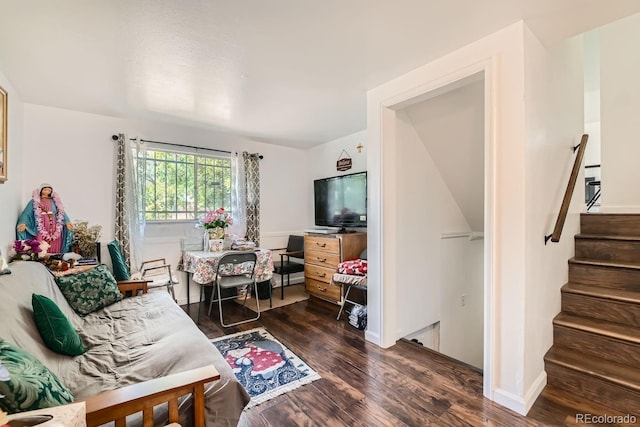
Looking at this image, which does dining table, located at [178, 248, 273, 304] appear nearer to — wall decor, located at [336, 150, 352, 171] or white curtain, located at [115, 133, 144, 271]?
white curtain, located at [115, 133, 144, 271]

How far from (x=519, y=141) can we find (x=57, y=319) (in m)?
2.77

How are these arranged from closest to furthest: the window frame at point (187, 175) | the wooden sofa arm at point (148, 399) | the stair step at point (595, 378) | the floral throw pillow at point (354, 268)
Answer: the wooden sofa arm at point (148, 399), the stair step at point (595, 378), the floral throw pillow at point (354, 268), the window frame at point (187, 175)

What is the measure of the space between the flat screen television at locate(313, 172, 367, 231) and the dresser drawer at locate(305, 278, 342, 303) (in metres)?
0.77

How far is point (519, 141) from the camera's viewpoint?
1719 mm

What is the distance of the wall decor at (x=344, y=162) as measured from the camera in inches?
169

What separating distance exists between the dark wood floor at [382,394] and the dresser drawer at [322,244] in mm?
1094

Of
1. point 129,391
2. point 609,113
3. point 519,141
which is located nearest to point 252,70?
point 519,141

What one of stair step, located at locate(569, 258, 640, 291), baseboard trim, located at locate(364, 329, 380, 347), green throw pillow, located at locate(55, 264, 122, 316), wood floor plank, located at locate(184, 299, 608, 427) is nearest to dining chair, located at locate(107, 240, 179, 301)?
green throw pillow, located at locate(55, 264, 122, 316)

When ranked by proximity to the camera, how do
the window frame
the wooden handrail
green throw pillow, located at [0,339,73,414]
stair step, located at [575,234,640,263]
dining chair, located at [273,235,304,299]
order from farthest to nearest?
dining chair, located at [273,235,304,299] → the window frame → stair step, located at [575,234,640,263] → the wooden handrail → green throw pillow, located at [0,339,73,414]

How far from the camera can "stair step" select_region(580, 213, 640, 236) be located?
2426 mm

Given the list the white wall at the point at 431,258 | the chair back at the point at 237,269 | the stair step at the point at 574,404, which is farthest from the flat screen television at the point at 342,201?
the stair step at the point at 574,404

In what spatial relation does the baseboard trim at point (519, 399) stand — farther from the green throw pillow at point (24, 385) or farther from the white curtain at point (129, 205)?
the white curtain at point (129, 205)

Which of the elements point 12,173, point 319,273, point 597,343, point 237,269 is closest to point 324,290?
point 319,273

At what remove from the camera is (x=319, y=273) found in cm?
384
